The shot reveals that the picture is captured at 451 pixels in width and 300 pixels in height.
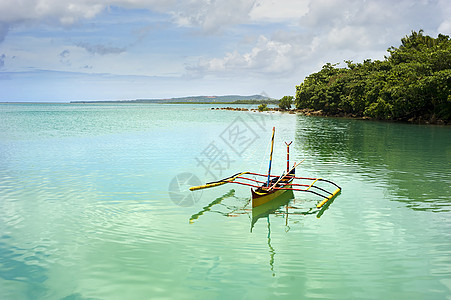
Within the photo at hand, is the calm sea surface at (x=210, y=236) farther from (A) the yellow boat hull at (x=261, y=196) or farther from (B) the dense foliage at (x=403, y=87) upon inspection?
(B) the dense foliage at (x=403, y=87)

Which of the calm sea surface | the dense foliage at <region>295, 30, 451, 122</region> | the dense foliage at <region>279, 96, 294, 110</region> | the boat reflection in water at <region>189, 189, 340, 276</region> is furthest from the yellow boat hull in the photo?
the dense foliage at <region>279, 96, 294, 110</region>

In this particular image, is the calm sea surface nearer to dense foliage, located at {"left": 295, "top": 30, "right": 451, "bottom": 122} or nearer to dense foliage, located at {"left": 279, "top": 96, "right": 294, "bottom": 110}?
dense foliage, located at {"left": 295, "top": 30, "right": 451, "bottom": 122}

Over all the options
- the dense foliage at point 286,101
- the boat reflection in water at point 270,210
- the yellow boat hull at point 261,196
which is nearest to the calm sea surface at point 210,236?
the boat reflection in water at point 270,210

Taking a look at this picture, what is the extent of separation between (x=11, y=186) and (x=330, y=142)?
23285 mm

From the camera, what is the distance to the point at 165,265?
24.8ft

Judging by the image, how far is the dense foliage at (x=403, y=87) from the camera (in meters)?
41.3

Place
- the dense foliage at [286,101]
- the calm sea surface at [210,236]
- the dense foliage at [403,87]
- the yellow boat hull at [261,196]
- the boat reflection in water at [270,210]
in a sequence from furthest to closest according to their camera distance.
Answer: the dense foliage at [286,101], the dense foliage at [403,87], the boat reflection in water at [270,210], the yellow boat hull at [261,196], the calm sea surface at [210,236]

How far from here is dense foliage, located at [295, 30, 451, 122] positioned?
41.3 meters

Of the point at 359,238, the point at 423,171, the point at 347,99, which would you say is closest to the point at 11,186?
the point at 359,238

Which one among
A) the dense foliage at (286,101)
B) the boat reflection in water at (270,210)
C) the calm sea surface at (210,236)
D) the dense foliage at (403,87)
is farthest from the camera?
the dense foliage at (286,101)

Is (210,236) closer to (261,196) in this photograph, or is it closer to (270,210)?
(261,196)

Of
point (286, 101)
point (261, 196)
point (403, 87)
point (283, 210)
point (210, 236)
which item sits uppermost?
point (286, 101)

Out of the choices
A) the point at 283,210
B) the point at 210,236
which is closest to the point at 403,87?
the point at 283,210

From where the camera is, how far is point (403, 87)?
43.6 meters
